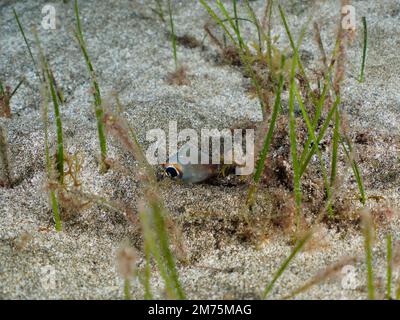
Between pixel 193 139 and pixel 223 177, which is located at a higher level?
pixel 193 139

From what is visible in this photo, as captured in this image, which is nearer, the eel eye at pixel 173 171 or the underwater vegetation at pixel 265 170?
the underwater vegetation at pixel 265 170

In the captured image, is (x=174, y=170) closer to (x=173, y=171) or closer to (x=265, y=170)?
(x=173, y=171)

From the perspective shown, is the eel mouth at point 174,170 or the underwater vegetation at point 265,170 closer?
the underwater vegetation at point 265,170

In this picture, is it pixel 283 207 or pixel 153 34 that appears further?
pixel 153 34

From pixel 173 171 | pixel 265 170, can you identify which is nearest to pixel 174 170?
pixel 173 171

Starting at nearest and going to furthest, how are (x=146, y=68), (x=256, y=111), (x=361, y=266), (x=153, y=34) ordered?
(x=361, y=266)
(x=256, y=111)
(x=146, y=68)
(x=153, y=34)

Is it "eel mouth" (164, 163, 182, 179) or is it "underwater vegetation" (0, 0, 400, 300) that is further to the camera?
"eel mouth" (164, 163, 182, 179)

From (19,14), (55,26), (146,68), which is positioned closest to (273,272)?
(146,68)

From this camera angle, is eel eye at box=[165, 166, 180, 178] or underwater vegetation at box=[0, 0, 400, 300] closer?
underwater vegetation at box=[0, 0, 400, 300]
